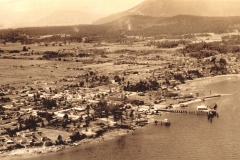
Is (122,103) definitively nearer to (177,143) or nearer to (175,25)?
(177,143)

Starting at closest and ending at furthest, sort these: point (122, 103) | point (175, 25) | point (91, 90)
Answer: point (122, 103)
point (91, 90)
point (175, 25)

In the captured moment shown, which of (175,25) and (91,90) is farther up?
(175,25)

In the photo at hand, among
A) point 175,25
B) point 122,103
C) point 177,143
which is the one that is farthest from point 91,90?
point 175,25

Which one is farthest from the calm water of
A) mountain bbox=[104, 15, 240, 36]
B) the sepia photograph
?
mountain bbox=[104, 15, 240, 36]

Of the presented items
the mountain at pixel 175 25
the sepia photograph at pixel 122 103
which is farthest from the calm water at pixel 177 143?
the mountain at pixel 175 25

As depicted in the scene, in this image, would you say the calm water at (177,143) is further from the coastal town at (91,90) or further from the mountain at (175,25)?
the mountain at (175,25)

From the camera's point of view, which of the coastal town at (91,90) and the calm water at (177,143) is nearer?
the calm water at (177,143)
